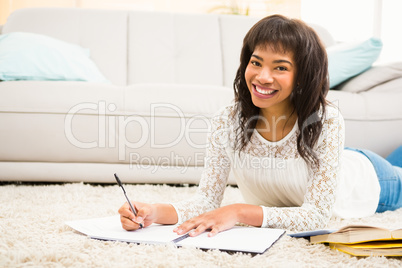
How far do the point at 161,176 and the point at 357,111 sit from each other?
103 cm

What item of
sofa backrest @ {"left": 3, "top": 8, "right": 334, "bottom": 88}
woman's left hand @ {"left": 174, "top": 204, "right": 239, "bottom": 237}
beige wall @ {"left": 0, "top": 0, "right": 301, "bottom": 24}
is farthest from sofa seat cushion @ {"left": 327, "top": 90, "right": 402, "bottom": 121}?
beige wall @ {"left": 0, "top": 0, "right": 301, "bottom": 24}

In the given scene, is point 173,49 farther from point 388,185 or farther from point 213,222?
point 213,222

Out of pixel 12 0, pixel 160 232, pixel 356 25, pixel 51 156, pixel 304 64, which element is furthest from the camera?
pixel 356 25

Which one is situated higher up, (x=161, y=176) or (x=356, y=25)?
(x=356, y=25)

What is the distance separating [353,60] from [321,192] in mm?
1438

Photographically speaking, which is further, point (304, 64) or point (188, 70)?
point (188, 70)

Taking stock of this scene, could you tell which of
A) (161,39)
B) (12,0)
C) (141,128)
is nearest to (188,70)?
(161,39)

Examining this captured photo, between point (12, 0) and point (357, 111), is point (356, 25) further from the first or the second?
point (12, 0)

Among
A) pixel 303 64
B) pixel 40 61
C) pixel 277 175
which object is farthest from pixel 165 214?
pixel 40 61

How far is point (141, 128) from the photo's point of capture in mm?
2025

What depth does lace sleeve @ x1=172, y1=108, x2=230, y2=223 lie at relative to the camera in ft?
4.22

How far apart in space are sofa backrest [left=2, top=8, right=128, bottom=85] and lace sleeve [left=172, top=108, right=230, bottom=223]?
1.47m

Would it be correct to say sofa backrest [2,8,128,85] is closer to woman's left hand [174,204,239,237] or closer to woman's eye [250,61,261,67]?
woman's eye [250,61,261,67]

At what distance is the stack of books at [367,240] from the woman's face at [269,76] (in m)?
0.39
